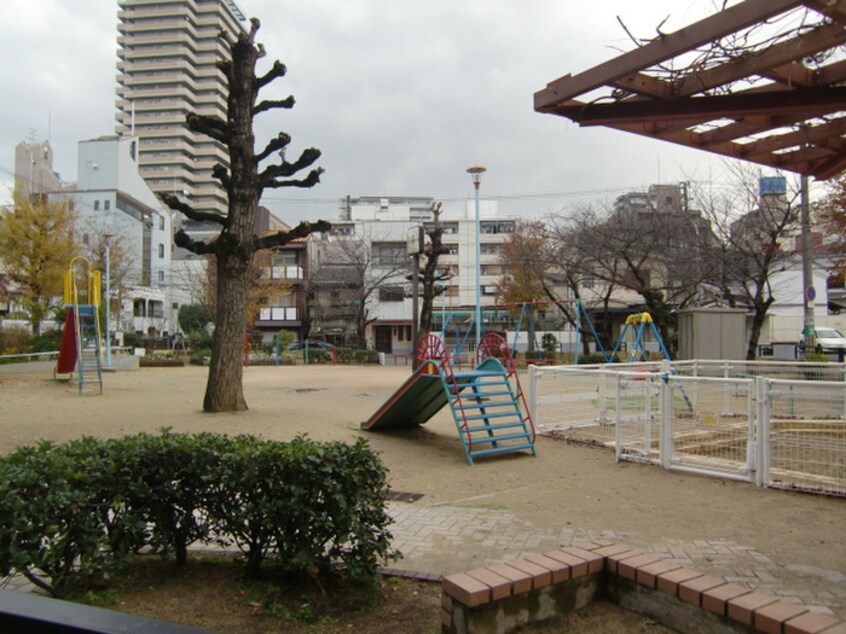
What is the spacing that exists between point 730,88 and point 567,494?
3.96 meters

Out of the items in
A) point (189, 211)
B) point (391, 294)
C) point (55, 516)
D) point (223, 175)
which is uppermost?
point (223, 175)

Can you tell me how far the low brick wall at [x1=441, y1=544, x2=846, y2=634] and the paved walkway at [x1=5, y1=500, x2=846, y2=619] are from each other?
114 centimetres

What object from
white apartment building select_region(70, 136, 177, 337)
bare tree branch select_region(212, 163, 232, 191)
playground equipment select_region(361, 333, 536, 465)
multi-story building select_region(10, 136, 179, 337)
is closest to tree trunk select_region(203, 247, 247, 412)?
bare tree branch select_region(212, 163, 232, 191)

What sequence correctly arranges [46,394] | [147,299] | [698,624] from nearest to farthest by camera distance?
[698,624] < [46,394] < [147,299]

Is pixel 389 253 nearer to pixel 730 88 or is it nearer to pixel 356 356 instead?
pixel 356 356

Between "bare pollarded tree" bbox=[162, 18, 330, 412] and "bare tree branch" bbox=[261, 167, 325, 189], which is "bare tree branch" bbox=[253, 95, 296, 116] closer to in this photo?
"bare pollarded tree" bbox=[162, 18, 330, 412]

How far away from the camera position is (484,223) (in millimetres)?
54000

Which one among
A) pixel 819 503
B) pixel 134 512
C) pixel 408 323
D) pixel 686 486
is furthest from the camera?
pixel 408 323

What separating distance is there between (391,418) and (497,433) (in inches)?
62.7

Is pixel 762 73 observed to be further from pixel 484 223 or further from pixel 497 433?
pixel 484 223

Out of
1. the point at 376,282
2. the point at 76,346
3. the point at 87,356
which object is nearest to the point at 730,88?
the point at 76,346

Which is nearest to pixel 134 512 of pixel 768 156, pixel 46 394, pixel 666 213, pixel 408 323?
pixel 768 156

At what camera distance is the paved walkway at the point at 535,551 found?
140 inches

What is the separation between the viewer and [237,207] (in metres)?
11.2
